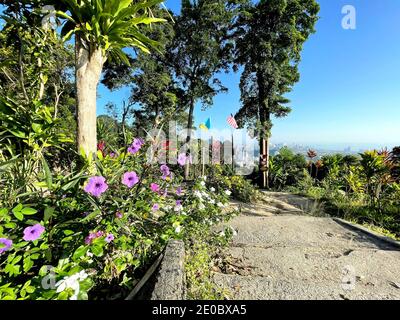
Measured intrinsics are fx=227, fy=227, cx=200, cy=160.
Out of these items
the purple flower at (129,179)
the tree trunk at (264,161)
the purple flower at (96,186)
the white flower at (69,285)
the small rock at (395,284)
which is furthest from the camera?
the tree trunk at (264,161)

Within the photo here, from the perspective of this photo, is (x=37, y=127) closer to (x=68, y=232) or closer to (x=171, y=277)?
(x=68, y=232)

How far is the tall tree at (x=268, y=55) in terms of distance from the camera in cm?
847

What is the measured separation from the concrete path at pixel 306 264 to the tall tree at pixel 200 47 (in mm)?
8148

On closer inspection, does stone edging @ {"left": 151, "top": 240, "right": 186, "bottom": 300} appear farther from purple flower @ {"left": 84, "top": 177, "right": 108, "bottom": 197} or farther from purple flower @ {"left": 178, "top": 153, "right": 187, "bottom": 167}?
purple flower @ {"left": 178, "top": 153, "right": 187, "bottom": 167}

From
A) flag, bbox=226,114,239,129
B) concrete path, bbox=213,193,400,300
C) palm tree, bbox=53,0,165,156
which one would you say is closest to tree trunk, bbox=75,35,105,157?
palm tree, bbox=53,0,165,156

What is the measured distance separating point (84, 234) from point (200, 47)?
1091 cm

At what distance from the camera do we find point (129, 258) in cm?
130

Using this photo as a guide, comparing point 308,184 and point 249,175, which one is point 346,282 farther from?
point 249,175

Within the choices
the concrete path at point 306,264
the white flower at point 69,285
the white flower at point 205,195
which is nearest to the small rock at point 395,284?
the concrete path at point 306,264

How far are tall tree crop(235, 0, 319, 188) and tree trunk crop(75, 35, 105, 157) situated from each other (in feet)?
26.6

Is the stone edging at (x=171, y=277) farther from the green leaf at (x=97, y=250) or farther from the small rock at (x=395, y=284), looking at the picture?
the small rock at (x=395, y=284)

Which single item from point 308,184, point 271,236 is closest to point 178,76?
point 308,184

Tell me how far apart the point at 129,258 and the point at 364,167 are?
602 centimetres

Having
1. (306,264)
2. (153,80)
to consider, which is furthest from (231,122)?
(306,264)
